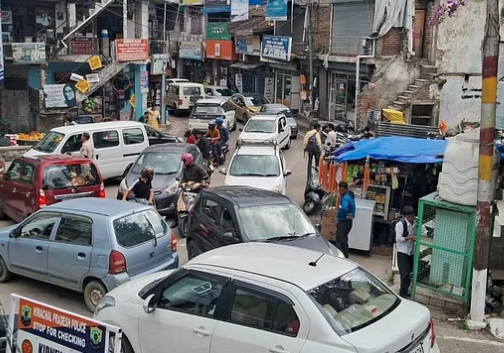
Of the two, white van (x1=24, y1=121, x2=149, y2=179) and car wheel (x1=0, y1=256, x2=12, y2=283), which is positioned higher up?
white van (x1=24, y1=121, x2=149, y2=179)

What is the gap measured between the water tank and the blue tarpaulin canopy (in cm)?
317

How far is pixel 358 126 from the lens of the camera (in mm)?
28703

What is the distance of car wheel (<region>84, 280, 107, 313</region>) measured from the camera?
9258 mm

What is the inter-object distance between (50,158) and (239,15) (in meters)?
31.4

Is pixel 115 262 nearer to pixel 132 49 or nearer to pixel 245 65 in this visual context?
pixel 132 49

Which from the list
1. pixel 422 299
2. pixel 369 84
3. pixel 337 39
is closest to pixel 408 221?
pixel 422 299

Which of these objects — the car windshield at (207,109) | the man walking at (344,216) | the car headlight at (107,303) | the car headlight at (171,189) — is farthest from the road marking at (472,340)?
the car windshield at (207,109)

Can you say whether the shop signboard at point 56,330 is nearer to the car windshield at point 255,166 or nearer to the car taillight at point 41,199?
the car taillight at point 41,199

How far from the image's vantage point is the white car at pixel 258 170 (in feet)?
52.4

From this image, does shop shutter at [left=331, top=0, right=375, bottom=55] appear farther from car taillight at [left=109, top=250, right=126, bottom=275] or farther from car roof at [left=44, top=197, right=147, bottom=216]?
car taillight at [left=109, top=250, right=126, bottom=275]

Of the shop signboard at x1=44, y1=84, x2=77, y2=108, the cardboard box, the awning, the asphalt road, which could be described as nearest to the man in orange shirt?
the shop signboard at x1=44, y1=84, x2=77, y2=108

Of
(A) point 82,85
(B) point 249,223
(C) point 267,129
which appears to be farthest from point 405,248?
(A) point 82,85

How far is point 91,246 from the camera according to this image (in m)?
9.27

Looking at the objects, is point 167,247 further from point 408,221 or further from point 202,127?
point 202,127
